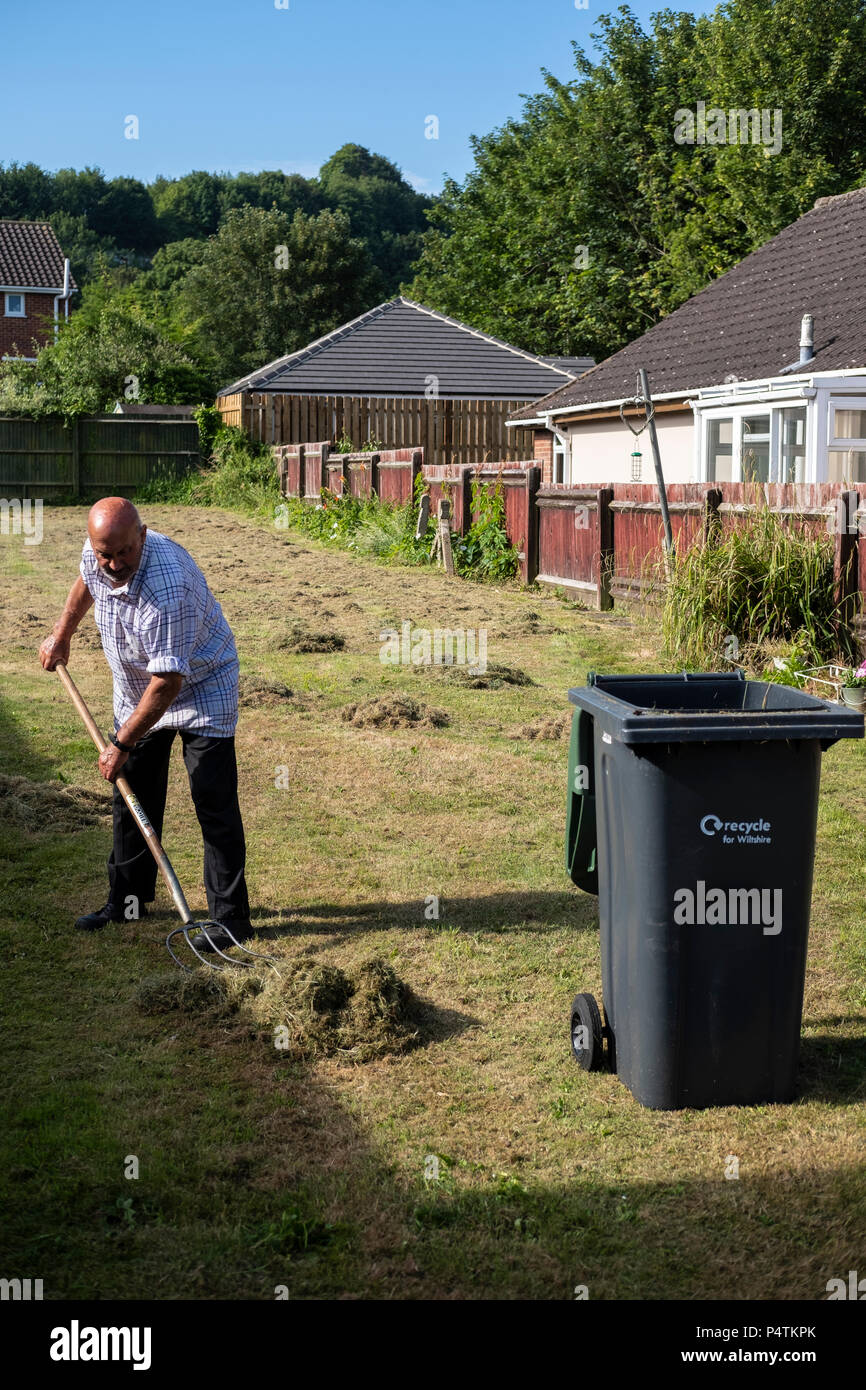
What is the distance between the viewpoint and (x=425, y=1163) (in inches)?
145

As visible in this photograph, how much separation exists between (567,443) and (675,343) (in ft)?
12.0

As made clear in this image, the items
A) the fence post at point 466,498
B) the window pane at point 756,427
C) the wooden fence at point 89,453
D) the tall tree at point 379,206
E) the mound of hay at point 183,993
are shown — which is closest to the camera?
the mound of hay at point 183,993

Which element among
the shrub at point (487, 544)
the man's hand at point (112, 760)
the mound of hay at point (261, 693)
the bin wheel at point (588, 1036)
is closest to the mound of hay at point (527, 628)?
the mound of hay at point (261, 693)

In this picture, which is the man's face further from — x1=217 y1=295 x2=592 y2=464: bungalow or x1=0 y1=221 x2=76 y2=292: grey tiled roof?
x1=0 y1=221 x2=76 y2=292: grey tiled roof

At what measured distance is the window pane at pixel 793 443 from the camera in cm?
1728

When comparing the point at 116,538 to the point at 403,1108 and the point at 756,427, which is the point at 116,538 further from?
the point at 756,427

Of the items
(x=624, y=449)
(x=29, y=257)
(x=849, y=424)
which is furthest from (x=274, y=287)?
(x=849, y=424)

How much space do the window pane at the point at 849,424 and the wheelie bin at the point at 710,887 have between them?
45.3ft

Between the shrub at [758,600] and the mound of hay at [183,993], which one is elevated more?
the shrub at [758,600]

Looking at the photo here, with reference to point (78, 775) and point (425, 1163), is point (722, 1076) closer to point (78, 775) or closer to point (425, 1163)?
point (425, 1163)

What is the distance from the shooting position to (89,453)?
108 feet

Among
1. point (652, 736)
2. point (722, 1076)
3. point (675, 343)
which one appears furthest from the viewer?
point (675, 343)

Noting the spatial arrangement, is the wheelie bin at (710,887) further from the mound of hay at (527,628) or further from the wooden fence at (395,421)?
the wooden fence at (395,421)
